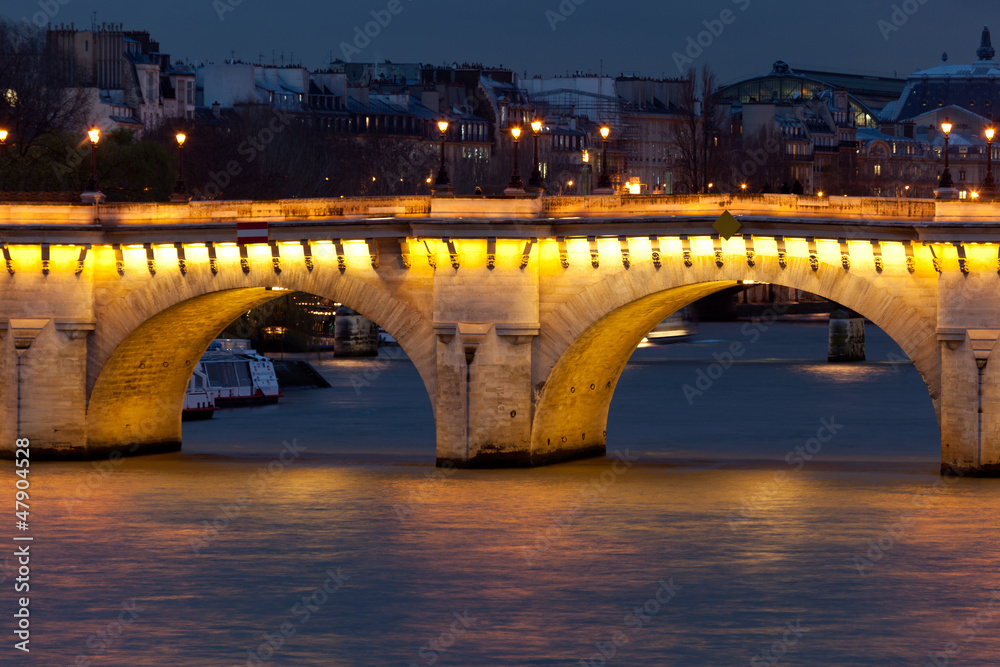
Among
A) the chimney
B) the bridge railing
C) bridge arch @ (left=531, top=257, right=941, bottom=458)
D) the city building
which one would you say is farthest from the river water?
the chimney

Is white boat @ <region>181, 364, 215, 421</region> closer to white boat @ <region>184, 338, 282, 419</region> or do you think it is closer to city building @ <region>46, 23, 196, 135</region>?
white boat @ <region>184, 338, 282, 419</region>

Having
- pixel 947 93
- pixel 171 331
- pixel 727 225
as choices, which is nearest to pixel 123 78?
pixel 171 331

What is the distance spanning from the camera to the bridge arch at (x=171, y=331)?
4044cm

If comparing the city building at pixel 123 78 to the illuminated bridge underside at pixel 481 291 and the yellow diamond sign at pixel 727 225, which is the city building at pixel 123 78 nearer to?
the illuminated bridge underside at pixel 481 291

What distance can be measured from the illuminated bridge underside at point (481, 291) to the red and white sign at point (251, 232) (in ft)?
0.70

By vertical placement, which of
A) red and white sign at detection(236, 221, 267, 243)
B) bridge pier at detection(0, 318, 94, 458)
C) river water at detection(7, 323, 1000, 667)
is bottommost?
river water at detection(7, 323, 1000, 667)

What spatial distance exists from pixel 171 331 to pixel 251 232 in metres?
4.42

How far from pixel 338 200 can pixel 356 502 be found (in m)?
6.68

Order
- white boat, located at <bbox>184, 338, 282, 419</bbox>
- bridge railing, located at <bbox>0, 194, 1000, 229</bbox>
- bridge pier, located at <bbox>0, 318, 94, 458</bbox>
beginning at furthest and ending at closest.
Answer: white boat, located at <bbox>184, 338, 282, 419</bbox>, bridge pier, located at <bbox>0, 318, 94, 458</bbox>, bridge railing, located at <bbox>0, 194, 1000, 229</bbox>

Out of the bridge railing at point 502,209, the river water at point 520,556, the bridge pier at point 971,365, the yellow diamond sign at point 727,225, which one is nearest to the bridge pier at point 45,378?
the river water at point 520,556

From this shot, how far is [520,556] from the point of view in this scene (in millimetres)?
30969

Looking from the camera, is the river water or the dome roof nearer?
the river water

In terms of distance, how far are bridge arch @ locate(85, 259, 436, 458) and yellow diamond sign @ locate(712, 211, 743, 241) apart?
20.7ft

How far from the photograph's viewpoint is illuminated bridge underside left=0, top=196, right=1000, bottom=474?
3622cm
